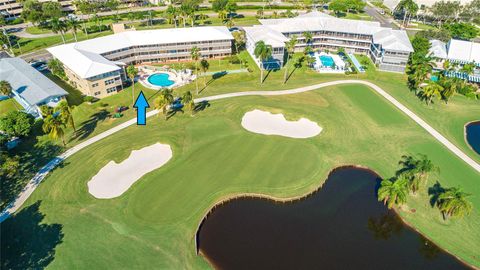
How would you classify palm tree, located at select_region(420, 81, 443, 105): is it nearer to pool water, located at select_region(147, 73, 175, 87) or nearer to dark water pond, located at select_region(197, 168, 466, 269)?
dark water pond, located at select_region(197, 168, 466, 269)

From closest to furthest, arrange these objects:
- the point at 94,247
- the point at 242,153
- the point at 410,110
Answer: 1. the point at 94,247
2. the point at 242,153
3. the point at 410,110

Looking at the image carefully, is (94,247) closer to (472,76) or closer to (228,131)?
(228,131)

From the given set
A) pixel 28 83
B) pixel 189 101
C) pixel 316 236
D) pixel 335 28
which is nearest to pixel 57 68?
pixel 28 83

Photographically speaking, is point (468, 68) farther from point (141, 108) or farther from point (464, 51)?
point (141, 108)

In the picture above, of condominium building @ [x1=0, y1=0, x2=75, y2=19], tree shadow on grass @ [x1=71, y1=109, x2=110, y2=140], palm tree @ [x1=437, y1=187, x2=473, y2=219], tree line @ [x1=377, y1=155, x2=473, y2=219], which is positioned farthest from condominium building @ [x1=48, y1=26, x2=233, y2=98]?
palm tree @ [x1=437, y1=187, x2=473, y2=219]

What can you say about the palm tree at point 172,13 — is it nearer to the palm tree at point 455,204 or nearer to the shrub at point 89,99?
the shrub at point 89,99

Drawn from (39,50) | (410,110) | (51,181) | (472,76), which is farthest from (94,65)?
(472,76)

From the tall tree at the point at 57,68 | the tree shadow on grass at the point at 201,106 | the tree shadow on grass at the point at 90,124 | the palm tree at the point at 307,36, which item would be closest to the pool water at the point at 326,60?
the palm tree at the point at 307,36
